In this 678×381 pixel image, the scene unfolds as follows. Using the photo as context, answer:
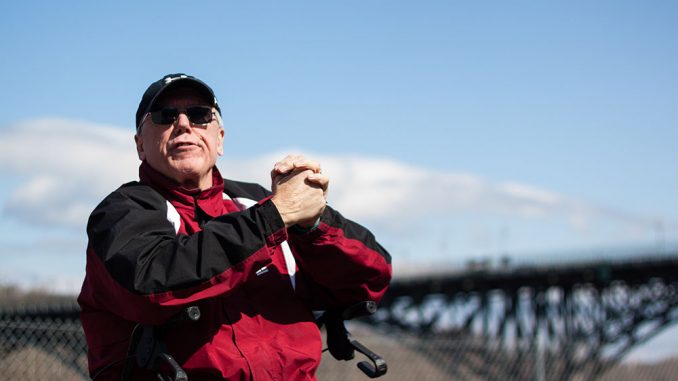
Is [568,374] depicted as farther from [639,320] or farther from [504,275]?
[504,275]

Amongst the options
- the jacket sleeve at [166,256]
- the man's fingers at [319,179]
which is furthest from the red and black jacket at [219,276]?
the man's fingers at [319,179]

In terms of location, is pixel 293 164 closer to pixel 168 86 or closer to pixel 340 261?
pixel 340 261

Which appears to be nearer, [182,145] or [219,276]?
[219,276]

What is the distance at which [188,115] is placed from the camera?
2785mm


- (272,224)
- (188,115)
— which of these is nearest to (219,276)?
(272,224)

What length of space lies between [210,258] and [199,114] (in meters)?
0.57

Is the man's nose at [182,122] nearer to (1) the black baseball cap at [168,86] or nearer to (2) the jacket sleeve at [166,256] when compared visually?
(1) the black baseball cap at [168,86]

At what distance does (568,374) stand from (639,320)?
345cm

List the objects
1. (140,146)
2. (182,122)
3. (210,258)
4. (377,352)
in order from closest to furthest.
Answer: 1. (210,258)
2. (182,122)
3. (140,146)
4. (377,352)

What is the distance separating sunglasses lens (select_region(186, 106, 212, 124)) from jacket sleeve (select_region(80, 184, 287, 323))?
0.37 meters

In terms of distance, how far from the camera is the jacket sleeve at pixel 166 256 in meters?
2.37

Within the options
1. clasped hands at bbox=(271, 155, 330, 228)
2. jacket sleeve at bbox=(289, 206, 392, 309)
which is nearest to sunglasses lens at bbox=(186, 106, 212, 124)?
clasped hands at bbox=(271, 155, 330, 228)

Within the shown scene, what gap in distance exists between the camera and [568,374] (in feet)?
109

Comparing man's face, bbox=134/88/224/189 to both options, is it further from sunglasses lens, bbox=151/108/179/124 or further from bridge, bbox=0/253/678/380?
bridge, bbox=0/253/678/380
